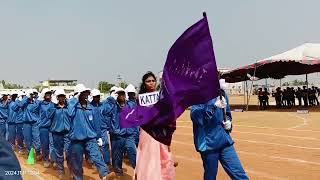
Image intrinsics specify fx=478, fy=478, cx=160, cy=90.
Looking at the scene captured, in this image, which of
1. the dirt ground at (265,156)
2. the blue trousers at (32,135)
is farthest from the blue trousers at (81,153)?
the blue trousers at (32,135)

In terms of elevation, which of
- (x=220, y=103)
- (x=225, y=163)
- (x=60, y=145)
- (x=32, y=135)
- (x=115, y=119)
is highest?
(x=220, y=103)

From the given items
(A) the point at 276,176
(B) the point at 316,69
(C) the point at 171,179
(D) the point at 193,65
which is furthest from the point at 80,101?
(B) the point at 316,69

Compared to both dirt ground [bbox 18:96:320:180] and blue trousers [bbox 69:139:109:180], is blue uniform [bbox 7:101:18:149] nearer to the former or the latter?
dirt ground [bbox 18:96:320:180]

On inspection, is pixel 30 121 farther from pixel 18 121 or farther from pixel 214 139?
pixel 214 139

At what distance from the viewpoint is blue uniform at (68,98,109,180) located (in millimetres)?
7867

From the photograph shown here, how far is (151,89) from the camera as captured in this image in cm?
629

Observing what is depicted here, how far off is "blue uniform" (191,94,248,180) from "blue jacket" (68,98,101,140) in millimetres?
2704

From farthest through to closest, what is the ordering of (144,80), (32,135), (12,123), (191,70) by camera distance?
(12,123) → (32,135) → (144,80) → (191,70)

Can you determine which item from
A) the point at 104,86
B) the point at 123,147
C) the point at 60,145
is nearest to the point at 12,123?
the point at 60,145

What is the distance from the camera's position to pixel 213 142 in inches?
222

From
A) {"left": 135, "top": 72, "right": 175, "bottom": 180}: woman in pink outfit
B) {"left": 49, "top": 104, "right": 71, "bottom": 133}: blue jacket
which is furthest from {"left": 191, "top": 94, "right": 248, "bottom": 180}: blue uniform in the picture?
{"left": 49, "top": 104, "right": 71, "bottom": 133}: blue jacket

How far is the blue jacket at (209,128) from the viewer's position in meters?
5.65

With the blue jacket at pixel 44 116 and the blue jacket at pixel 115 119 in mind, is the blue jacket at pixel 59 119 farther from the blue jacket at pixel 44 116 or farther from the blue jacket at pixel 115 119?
the blue jacket at pixel 44 116

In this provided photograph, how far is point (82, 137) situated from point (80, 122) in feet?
0.83
